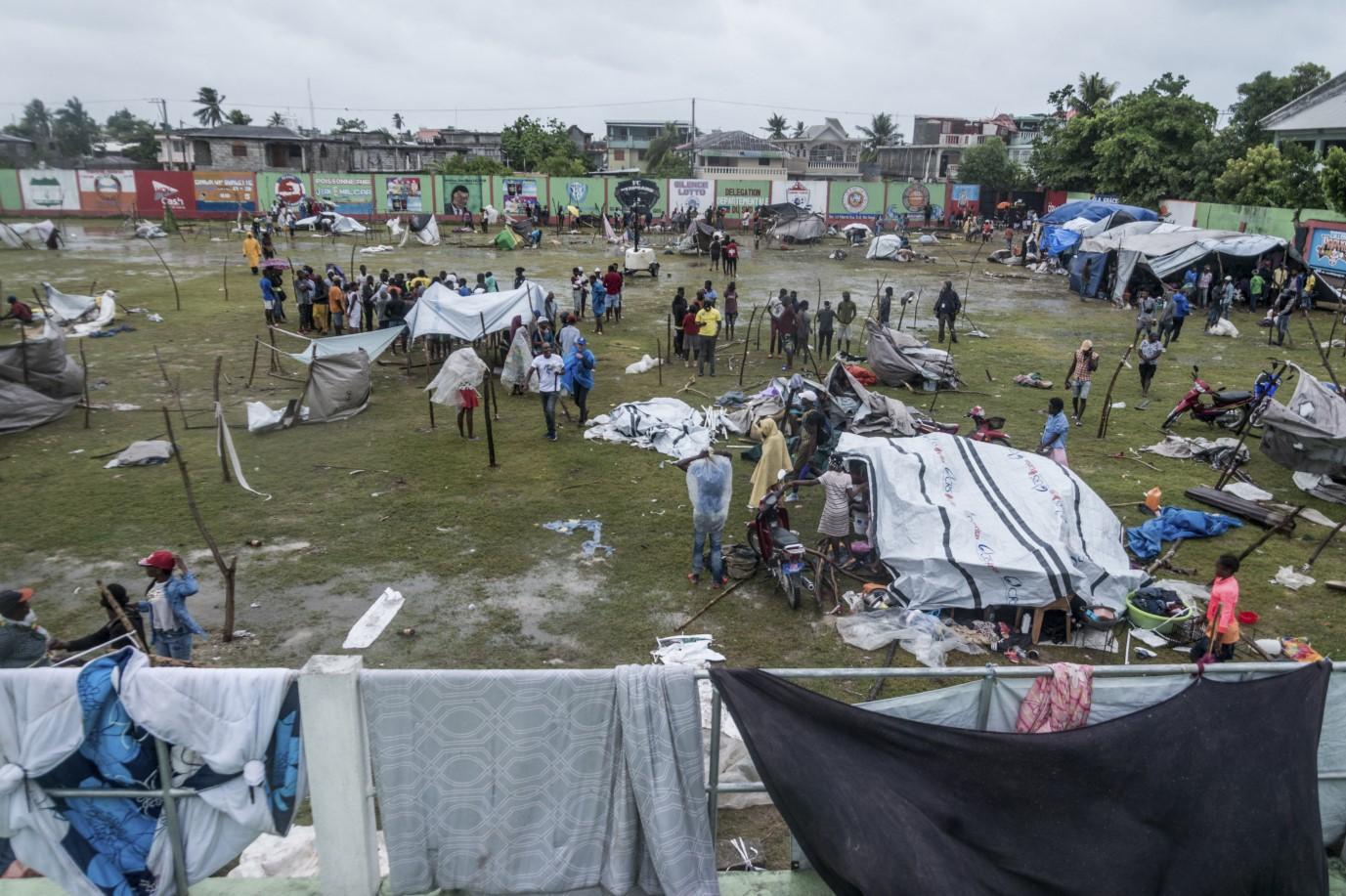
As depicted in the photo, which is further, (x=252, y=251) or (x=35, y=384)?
(x=252, y=251)

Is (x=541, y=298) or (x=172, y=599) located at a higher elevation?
(x=541, y=298)

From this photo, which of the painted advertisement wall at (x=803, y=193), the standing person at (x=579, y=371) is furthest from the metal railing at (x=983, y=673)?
the painted advertisement wall at (x=803, y=193)

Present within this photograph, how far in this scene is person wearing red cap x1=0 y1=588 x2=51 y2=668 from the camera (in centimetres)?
571

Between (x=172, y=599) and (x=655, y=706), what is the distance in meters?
4.28

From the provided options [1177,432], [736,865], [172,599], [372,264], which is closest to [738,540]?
[736,865]

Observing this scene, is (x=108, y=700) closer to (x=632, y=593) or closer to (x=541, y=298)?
(x=632, y=593)

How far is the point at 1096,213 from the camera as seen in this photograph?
3175 centimetres

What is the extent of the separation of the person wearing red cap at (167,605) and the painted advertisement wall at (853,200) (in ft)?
128

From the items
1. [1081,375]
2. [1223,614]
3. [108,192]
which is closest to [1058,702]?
[1223,614]

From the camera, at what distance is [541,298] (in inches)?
661

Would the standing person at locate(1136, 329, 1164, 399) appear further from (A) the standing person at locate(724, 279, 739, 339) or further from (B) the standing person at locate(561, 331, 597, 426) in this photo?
(B) the standing person at locate(561, 331, 597, 426)

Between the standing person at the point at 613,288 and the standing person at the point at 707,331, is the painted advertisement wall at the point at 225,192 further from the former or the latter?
the standing person at the point at 707,331

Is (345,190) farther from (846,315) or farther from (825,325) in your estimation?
(846,315)

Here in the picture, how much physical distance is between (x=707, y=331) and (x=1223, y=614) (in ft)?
35.1
